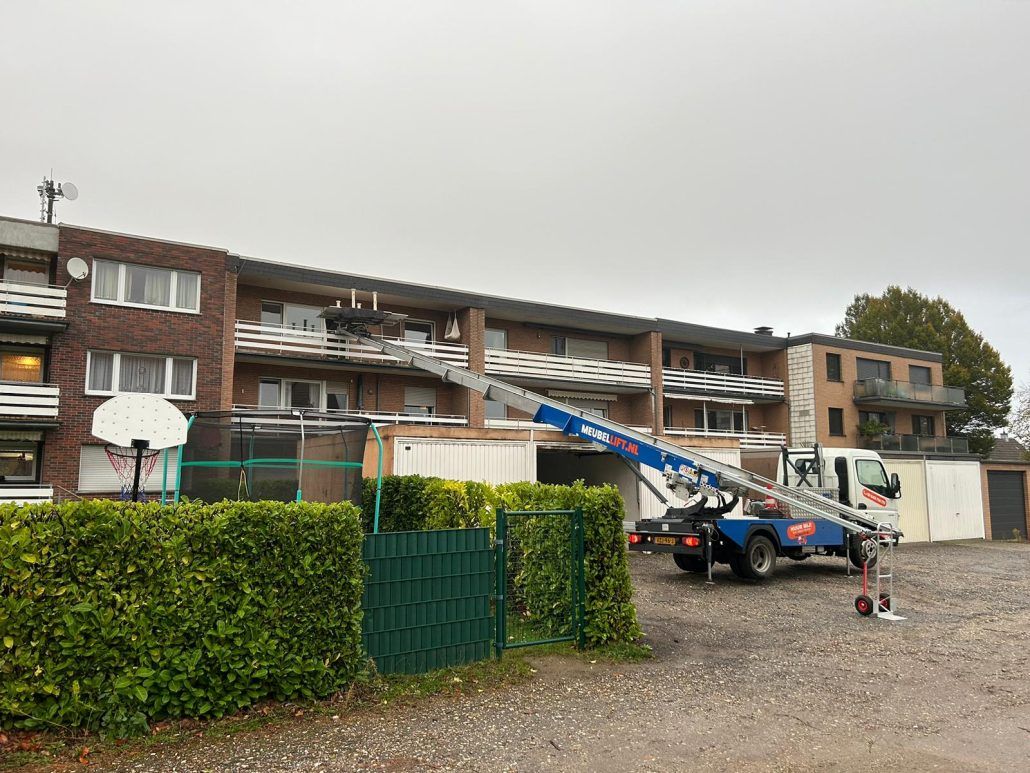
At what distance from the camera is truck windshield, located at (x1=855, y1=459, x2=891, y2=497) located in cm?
1948

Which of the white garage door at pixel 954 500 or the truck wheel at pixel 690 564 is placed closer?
the truck wheel at pixel 690 564

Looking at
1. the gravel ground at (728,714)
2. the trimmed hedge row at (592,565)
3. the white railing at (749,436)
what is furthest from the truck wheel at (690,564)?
the white railing at (749,436)

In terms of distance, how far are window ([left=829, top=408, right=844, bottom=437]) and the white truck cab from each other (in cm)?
1566

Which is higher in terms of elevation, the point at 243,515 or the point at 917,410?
the point at 917,410

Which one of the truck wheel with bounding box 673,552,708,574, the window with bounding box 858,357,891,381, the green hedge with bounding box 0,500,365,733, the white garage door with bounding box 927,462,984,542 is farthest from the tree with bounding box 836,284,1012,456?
the green hedge with bounding box 0,500,365,733

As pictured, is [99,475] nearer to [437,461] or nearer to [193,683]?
[437,461]

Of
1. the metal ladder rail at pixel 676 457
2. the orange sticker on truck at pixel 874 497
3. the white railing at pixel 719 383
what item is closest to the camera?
the metal ladder rail at pixel 676 457

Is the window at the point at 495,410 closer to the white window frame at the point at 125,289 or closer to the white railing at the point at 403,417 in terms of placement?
the white railing at the point at 403,417

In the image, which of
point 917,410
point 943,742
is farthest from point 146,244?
point 917,410

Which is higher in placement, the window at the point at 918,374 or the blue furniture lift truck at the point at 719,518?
the window at the point at 918,374

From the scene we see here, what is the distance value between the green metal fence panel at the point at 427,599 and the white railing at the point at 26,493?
15.5 m

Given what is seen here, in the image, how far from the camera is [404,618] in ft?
24.8

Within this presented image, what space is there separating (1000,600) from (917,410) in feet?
92.0

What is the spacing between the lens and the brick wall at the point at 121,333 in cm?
2019
